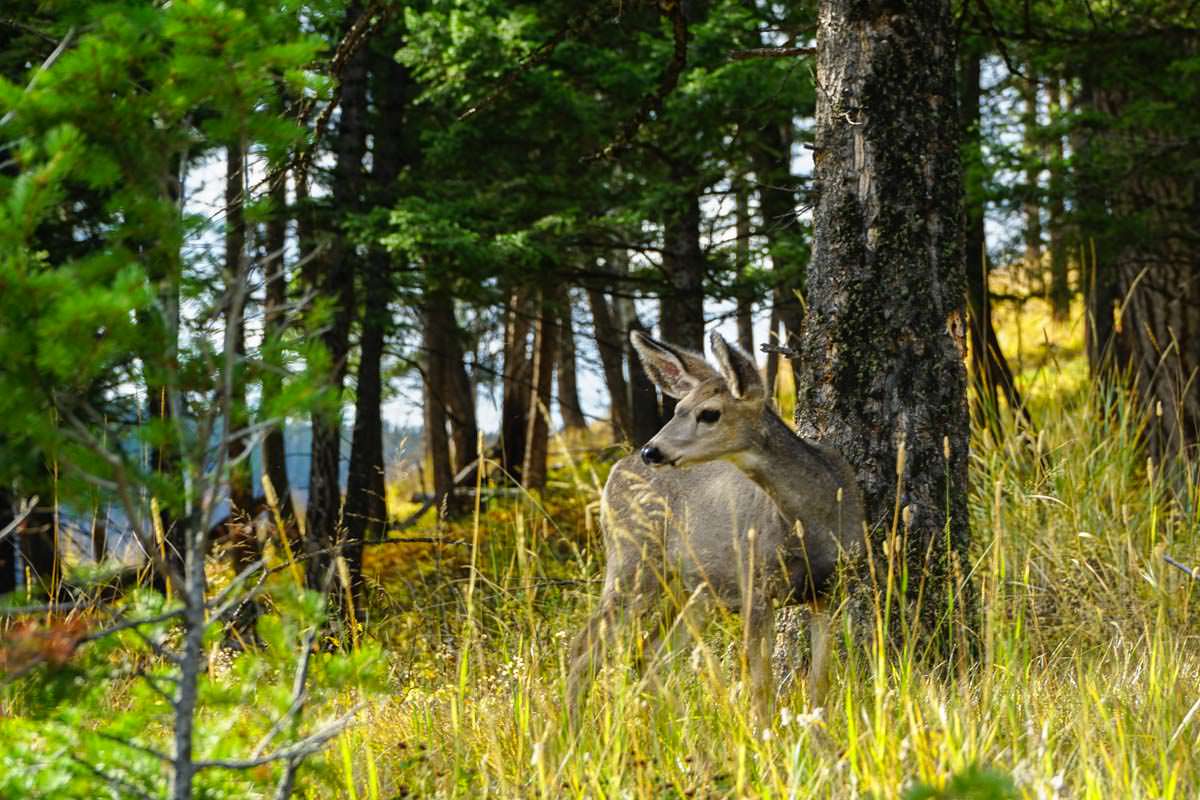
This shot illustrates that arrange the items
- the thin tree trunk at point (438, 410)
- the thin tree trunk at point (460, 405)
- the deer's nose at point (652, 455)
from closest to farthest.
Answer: the deer's nose at point (652, 455) < the thin tree trunk at point (438, 410) < the thin tree trunk at point (460, 405)

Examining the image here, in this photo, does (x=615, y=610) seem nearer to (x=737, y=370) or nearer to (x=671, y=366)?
(x=671, y=366)

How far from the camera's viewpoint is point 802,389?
549 cm

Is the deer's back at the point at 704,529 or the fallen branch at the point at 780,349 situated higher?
the fallen branch at the point at 780,349

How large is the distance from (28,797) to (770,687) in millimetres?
2927

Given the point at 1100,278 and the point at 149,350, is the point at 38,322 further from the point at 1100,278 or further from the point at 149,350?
the point at 1100,278

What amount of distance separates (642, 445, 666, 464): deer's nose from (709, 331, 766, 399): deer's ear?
16.9 inches

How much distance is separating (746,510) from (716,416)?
0.46 meters

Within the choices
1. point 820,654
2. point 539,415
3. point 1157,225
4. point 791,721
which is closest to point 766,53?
point 820,654

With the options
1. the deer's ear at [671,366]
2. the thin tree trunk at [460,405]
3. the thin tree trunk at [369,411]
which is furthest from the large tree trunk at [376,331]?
the deer's ear at [671,366]

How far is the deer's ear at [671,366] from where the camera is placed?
17.3 feet

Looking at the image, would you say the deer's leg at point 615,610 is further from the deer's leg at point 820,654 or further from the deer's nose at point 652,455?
the deer's leg at point 820,654

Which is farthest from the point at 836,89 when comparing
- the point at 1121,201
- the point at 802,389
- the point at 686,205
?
the point at 1121,201

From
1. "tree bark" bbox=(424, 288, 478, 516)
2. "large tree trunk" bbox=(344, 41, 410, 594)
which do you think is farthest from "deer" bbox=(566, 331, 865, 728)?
"tree bark" bbox=(424, 288, 478, 516)

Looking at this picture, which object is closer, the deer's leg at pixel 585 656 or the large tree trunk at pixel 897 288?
the deer's leg at pixel 585 656
